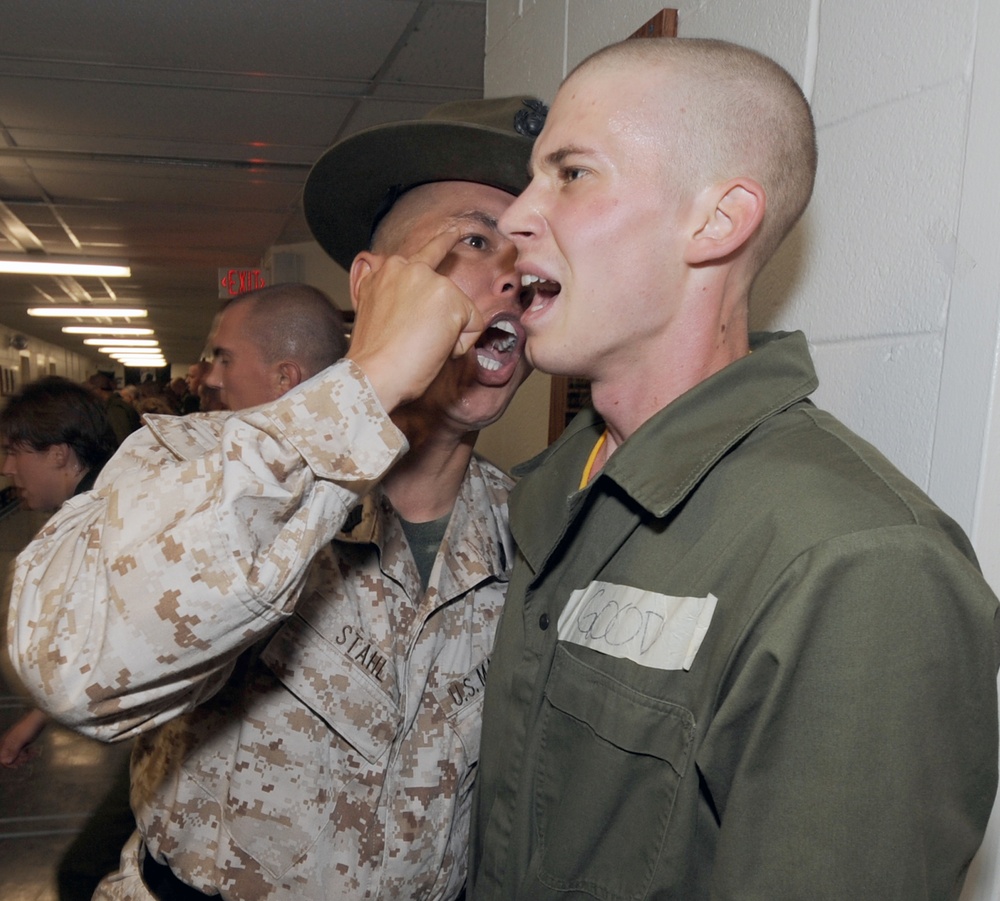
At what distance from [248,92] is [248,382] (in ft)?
9.12

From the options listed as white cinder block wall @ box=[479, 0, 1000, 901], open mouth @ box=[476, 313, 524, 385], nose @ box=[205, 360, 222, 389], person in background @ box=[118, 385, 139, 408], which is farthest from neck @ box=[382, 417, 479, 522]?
person in background @ box=[118, 385, 139, 408]

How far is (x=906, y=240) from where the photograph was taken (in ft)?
3.59

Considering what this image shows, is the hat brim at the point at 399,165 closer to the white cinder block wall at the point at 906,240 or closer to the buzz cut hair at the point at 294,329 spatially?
the white cinder block wall at the point at 906,240

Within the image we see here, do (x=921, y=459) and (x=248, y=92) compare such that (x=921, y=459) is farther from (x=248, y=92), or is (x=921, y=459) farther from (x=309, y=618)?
(x=248, y=92)

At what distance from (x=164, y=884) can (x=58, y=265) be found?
969 centimetres

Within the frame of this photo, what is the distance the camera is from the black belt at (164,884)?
140cm

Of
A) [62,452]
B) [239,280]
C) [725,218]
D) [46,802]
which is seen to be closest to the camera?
[725,218]

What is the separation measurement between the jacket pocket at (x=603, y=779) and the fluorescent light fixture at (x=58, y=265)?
32.7 feet

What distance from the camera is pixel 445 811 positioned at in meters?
1.40

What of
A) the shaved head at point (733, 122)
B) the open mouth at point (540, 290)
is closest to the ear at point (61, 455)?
the open mouth at point (540, 290)

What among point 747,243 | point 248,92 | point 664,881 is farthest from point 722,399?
point 248,92

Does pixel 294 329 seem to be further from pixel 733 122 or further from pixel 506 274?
pixel 733 122

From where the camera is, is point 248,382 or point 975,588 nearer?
point 975,588

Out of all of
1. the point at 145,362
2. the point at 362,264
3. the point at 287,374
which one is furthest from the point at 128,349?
the point at 362,264
